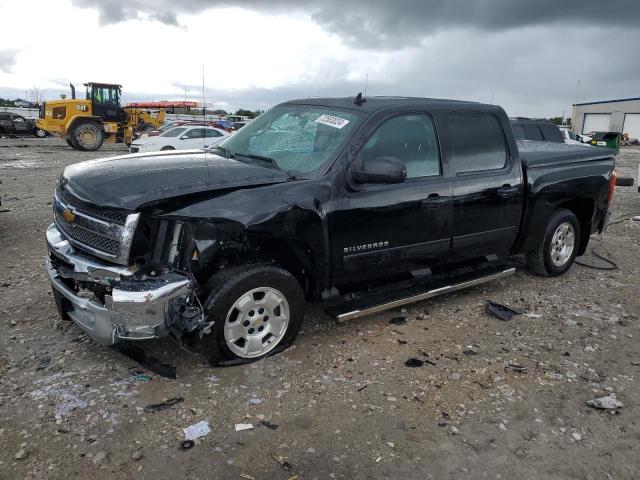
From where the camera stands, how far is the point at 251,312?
11.8 ft

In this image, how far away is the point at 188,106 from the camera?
28609 millimetres

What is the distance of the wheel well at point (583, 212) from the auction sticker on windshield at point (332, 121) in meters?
3.05

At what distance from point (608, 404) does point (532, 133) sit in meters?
12.5

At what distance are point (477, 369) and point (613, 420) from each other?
35.3 inches

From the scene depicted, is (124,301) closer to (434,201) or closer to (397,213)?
(397,213)

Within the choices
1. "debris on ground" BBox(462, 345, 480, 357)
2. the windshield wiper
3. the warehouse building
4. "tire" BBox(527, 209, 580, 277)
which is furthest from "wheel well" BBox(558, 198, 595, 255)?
the warehouse building

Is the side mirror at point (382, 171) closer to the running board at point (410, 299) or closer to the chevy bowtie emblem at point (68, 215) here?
the running board at point (410, 299)

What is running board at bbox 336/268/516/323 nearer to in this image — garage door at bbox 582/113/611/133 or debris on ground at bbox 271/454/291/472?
debris on ground at bbox 271/454/291/472

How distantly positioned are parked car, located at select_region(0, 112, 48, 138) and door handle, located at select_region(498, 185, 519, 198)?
30.0 m

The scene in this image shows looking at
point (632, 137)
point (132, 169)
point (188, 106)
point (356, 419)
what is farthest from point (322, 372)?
point (632, 137)

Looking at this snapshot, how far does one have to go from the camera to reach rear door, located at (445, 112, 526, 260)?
14.9 ft

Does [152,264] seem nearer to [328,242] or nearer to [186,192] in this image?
[186,192]

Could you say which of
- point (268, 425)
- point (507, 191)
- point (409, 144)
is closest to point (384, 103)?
point (409, 144)

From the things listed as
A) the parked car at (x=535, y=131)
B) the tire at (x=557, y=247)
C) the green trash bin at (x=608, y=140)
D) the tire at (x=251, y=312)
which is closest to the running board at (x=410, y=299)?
the tire at (x=251, y=312)
